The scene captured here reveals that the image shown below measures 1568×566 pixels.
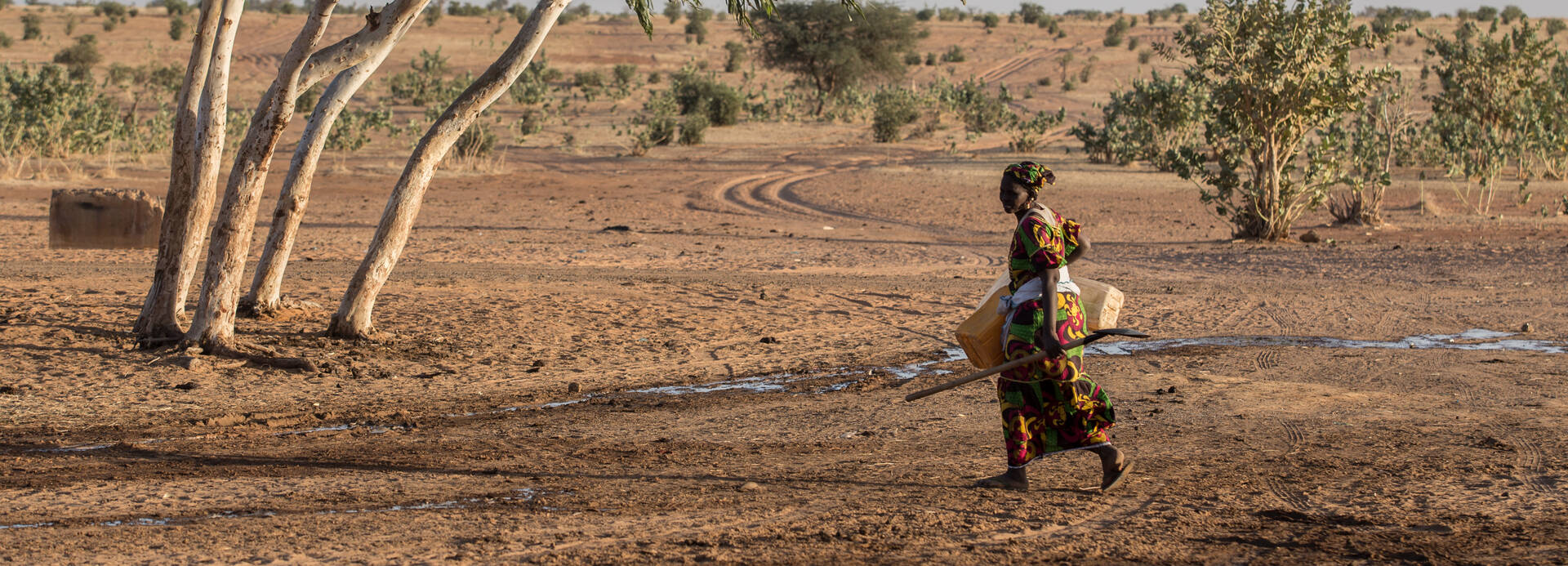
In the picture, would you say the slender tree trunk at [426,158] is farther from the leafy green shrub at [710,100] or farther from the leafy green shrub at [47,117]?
the leafy green shrub at [710,100]

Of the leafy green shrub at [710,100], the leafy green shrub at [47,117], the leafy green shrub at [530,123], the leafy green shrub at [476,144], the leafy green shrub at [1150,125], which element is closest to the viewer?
the leafy green shrub at [47,117]

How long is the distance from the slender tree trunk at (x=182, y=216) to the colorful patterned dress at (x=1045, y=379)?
18.7ft

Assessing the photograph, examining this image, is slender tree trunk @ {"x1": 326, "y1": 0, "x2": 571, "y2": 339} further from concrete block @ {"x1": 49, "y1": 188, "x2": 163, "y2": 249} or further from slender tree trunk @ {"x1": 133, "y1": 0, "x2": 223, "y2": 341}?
concrete block @ {"x1": 49, "y1": 188, "x2": 163, "y2": 249}

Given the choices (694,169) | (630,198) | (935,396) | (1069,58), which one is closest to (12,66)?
(694,169)

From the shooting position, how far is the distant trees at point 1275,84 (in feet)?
48.5

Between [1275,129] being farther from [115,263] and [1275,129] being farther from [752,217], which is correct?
[115,263]

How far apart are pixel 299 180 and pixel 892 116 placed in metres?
26.2

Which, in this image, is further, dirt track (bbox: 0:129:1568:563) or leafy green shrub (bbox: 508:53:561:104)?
leafy green shrub (bbox: 508:53:561:104)

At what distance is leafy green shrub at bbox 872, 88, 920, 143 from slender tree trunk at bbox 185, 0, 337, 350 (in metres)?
26.6

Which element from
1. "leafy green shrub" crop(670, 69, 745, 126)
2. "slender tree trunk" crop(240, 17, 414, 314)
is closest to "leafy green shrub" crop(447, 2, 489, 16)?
"leafy green shrub" crop(670, 69, 745, 126)

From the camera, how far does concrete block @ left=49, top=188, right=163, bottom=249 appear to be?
12562 mm

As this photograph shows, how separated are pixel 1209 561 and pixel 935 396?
328 cm

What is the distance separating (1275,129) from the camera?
1559cm

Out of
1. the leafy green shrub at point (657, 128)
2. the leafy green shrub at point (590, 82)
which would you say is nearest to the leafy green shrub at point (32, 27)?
the leafy green shrub at point (590, 82)
